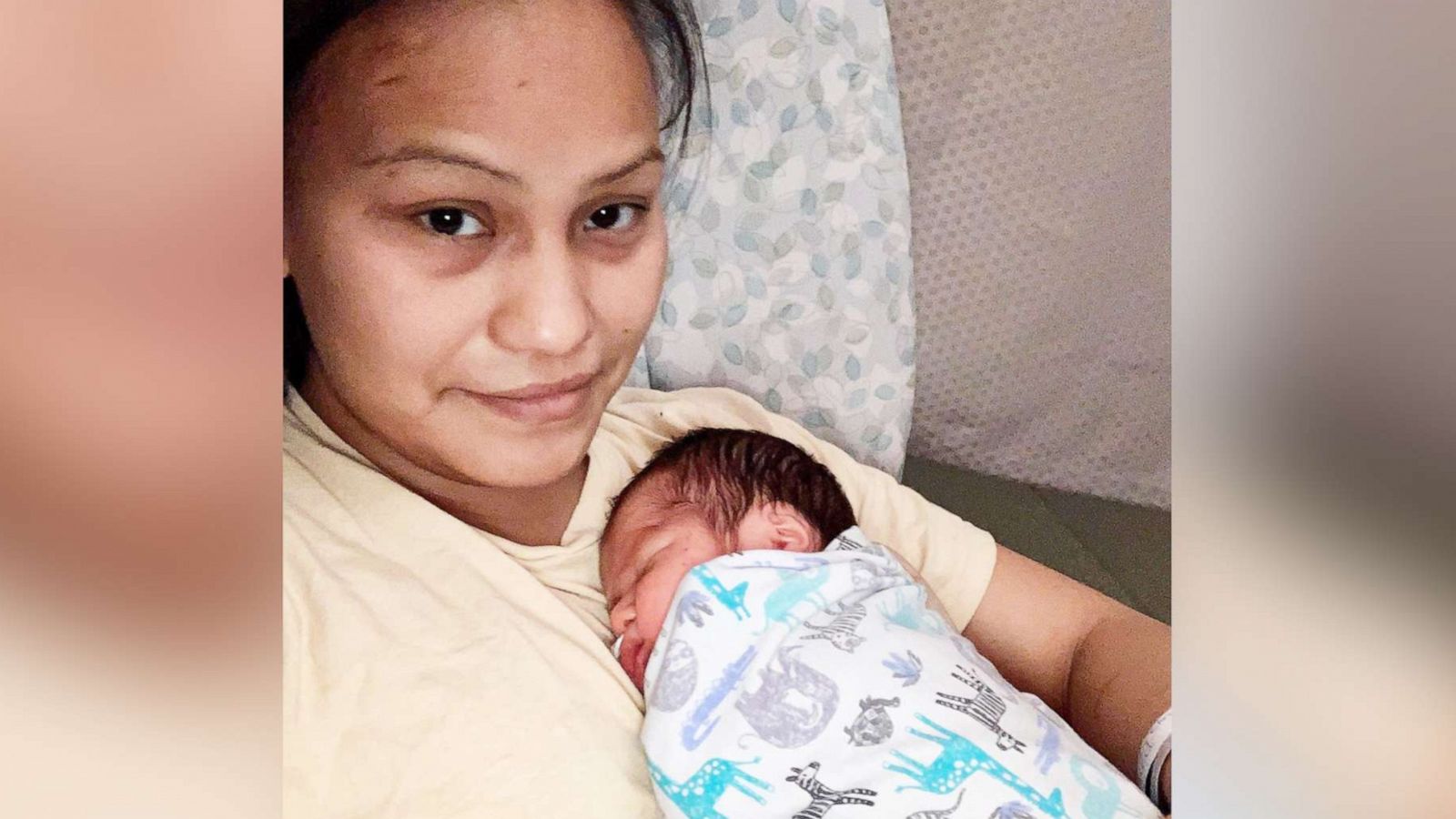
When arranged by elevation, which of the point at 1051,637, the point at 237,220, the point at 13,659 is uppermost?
the point at 237,220

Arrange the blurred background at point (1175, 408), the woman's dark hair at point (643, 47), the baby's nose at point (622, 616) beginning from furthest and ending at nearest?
the baby's nose at point (622, 616) < the woman's dark hair at point (643, 47) < the blurred background at point (1175, 408)

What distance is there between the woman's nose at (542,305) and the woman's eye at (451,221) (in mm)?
22

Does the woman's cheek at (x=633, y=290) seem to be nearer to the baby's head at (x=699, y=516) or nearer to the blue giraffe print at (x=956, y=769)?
the baby's head at (x=699, y=516)

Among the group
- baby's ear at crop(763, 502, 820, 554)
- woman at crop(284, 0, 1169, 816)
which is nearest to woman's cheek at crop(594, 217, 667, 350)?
woman at crop(284, 0, 1169, 816)

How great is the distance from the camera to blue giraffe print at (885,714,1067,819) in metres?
0.44

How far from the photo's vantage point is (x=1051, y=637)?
0.56 meters

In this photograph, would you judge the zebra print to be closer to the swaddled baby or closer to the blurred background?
the swaddled baby

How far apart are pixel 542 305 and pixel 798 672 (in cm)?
19

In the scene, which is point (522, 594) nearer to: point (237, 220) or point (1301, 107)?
point (237, 220)

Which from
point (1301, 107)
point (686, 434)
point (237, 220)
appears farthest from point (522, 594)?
point (1301, 107)

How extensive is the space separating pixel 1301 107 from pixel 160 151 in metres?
0.36

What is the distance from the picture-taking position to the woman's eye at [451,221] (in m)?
0.44

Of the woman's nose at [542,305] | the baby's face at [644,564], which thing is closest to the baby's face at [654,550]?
the baby's face at [644,564]

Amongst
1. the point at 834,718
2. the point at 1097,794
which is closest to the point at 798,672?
the point at 834,718
